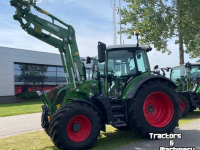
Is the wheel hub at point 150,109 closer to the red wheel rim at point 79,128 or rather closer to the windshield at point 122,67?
the windshield at point 122,67

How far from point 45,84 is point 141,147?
84.9ft

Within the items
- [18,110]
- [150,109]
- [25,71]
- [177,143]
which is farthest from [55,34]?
[25,71]

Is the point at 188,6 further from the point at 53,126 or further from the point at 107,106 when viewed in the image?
the point at 53,126

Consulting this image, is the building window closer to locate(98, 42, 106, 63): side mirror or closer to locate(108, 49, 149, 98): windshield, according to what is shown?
locate(108, 49, 149, 98): windshield

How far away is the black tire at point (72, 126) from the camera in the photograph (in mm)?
5113

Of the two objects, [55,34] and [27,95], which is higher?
[55,34]

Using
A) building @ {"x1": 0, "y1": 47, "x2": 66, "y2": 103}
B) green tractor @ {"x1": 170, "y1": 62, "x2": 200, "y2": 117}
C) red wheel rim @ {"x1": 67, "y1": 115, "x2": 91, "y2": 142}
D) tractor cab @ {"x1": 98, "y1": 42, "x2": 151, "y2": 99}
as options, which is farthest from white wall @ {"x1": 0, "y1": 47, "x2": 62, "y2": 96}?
red wheel rim @ {"x1": 67, "y1": 115, "x2": 91, "y2": 142}

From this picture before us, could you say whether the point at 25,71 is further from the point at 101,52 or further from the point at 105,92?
the point at 101,52

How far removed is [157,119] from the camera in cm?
664

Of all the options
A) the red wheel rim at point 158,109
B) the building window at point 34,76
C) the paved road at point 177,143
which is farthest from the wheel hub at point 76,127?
the building window at point 34,76

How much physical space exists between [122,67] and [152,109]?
146 cm

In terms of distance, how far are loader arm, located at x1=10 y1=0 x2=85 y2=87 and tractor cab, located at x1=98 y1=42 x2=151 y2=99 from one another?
746 mm

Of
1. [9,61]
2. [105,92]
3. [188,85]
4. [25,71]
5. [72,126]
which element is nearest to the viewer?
[72,126]

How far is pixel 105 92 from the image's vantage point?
6.46 m
